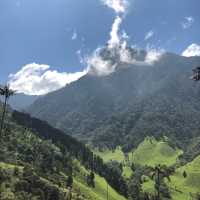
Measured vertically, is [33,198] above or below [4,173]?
below

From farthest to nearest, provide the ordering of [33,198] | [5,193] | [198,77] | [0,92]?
[33,198] < [5,193] < [0,92] < [198,77]

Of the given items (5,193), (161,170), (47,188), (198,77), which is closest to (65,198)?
(47,188)

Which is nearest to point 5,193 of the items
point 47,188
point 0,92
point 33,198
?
point 33,198

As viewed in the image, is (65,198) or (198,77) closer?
(198,77)

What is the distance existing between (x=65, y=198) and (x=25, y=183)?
72.3 feet

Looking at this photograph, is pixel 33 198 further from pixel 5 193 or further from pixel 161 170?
pixel 161 170

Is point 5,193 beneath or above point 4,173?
beneath

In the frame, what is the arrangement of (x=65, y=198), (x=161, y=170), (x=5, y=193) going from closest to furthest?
(x=161, y=170)
(x=5, y=193)
(x=65, y=198)

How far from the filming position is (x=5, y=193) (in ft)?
491

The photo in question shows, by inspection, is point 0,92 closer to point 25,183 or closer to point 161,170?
point 161,170

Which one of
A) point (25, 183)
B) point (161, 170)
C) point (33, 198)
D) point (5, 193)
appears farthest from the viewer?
point (25, 183)

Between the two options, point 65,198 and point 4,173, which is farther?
point 65,198

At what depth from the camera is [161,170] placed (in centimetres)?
11594

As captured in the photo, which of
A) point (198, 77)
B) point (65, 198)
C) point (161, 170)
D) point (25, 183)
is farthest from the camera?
point (65, 198)
